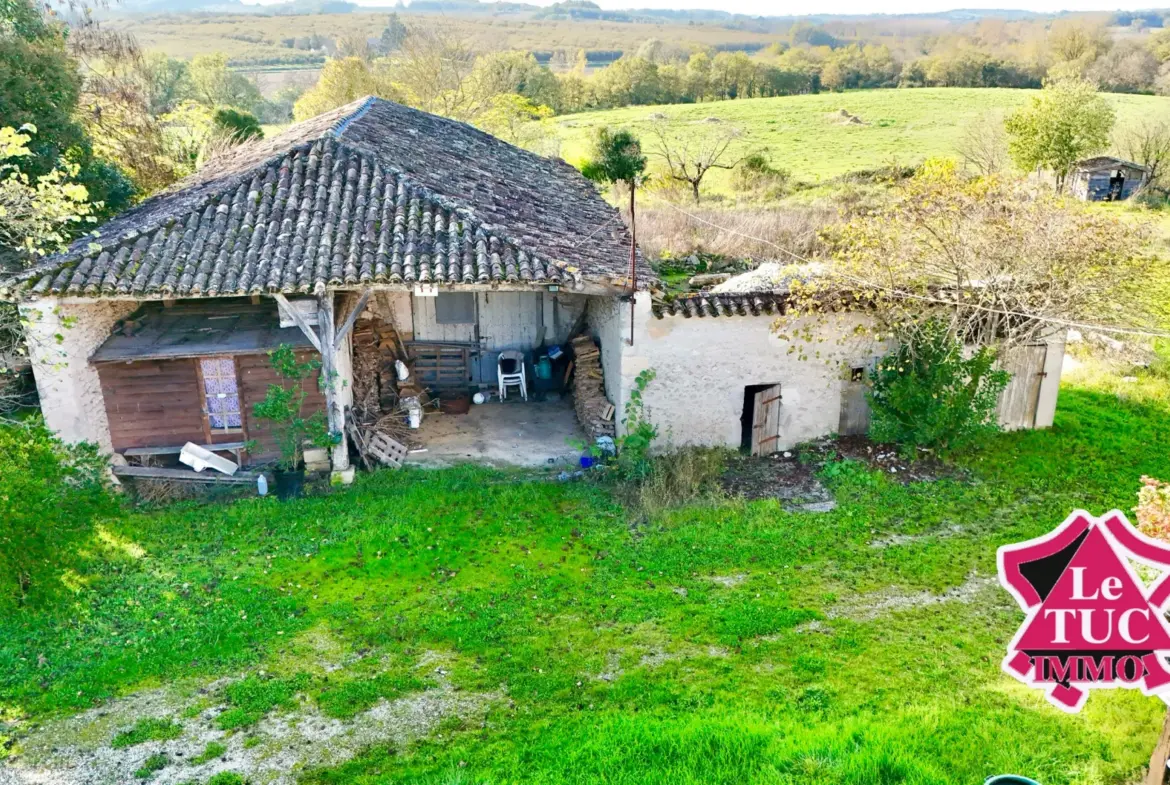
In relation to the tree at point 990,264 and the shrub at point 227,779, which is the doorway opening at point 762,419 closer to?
the tree at point 990,264

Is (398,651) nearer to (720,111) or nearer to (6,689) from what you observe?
(6,689)

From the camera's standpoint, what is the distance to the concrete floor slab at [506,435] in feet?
45.0

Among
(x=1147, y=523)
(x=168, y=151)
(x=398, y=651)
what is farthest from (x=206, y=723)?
(x=168, y=151)

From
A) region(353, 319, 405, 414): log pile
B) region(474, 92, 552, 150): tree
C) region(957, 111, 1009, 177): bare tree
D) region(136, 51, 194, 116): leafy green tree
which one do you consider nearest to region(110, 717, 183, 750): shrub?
region(353, 319, 405, 414): log pile

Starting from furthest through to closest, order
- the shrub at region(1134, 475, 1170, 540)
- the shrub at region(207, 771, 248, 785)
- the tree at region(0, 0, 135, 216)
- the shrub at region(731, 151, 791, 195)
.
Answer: the shrub at region(731, 151, 791, 195) < the tree at region(0, 0, 135, 216) < the shrub at region(207, 771, 248, 785) < the shrub at region(1134, 475, 1170, 540)

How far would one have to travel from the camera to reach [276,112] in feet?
203

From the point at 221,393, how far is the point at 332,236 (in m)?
2.94

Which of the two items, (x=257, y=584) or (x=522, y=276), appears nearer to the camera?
(x=257, y=584)

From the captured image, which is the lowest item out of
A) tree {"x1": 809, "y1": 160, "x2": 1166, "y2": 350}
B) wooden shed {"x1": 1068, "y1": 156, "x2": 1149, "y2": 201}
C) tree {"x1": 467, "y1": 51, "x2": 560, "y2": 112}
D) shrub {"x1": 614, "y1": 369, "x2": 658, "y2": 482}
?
shrub {"x1": 614, "y1": 369, "x2": 658, "y2": 482}

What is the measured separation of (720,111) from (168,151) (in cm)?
3592

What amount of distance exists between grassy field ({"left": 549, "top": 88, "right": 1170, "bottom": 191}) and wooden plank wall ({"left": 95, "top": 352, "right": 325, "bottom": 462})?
79.5ft

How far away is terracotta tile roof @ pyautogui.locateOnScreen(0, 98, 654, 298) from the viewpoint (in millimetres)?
11258

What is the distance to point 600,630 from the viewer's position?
8.92 meters

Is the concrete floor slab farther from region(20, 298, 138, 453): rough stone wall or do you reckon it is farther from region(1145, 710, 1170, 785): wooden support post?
region(1145, 710, 1170, 785): wooden support post
